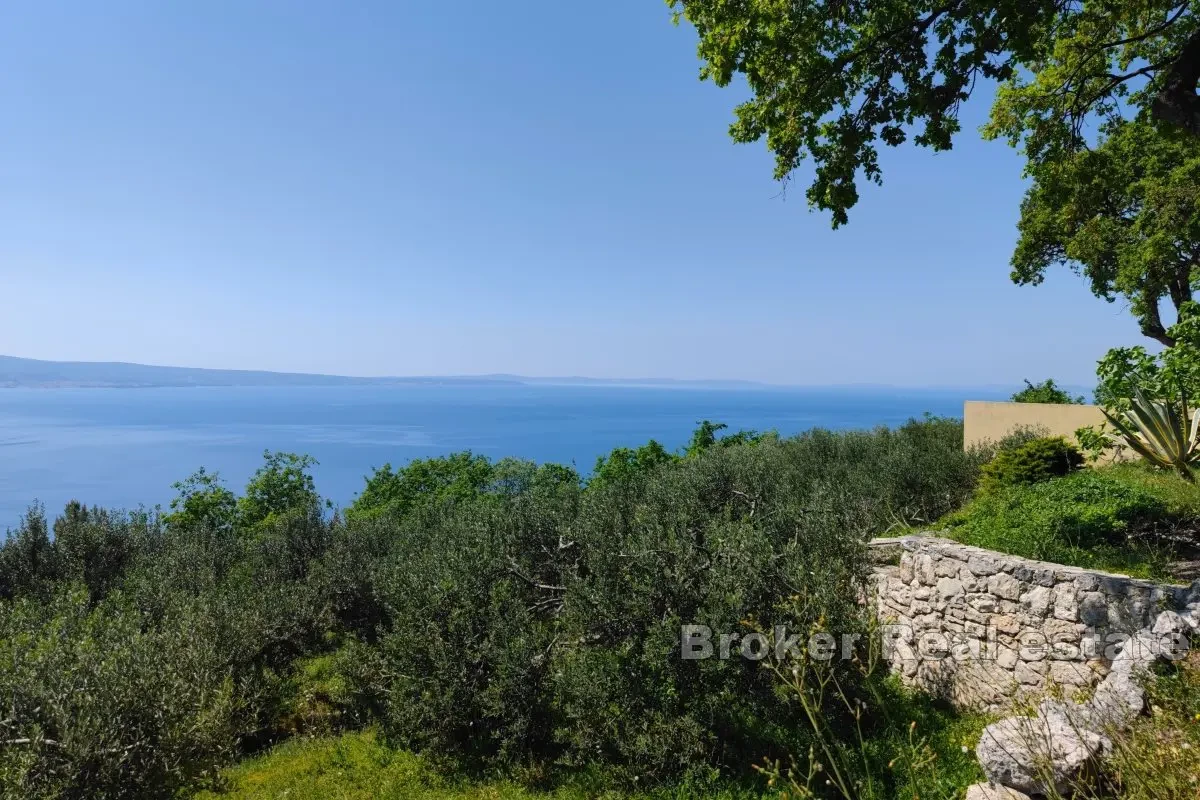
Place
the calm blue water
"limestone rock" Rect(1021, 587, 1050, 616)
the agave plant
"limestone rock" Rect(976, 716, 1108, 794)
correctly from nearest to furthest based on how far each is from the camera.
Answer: "limestone rock" Rect(976, 716, 1108, 794) < "limestone rock" Rect(1021, 587, 1050, 616) < the agave plant < the calm blue water

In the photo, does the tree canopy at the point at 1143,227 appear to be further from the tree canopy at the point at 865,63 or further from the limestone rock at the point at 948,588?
the limestone rock at the point at 948,588

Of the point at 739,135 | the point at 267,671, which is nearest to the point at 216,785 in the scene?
the point at 267,671

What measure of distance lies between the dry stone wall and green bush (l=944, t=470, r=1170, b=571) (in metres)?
0.86

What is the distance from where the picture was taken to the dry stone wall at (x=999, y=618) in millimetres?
5852

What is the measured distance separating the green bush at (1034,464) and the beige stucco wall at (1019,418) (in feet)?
5.52

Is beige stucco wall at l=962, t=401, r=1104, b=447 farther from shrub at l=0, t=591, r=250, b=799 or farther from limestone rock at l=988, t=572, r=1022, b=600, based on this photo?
shrub at l=0, t=591, r=250, b=799

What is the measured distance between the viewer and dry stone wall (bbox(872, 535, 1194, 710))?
19.2ft

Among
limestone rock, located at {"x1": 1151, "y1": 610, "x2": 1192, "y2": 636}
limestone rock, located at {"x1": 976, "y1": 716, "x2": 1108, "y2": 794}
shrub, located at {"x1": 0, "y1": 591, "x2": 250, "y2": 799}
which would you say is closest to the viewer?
limestone rock, located at {"x1": 976, "y1": 716, "x2": 1108, "y2": 794}

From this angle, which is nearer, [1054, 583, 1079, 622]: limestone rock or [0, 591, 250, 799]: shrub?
[0, 591, 250, 799]: shrub

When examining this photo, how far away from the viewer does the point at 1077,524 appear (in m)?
8.02

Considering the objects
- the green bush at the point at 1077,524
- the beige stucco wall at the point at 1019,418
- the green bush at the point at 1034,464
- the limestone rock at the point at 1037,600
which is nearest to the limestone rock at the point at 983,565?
the limestone rock at the point at 1037,600

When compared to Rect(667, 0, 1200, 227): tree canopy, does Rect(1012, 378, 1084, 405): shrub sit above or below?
below

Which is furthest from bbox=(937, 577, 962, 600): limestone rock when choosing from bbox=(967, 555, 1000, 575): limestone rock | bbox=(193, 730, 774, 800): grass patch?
bbox=(193, 730, 774, 800): grass patch

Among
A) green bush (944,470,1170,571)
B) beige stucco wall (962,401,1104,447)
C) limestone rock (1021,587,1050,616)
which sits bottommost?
limestone rock (1021,587,1050,616)
